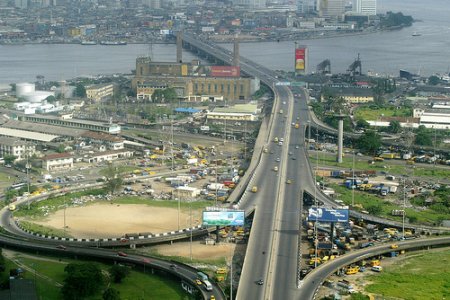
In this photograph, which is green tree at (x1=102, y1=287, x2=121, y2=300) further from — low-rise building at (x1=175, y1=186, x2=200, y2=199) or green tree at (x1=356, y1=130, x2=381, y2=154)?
green tree at (x1=356, y1=130, x2=381, y2=154)

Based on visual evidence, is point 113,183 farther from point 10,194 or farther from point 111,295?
point 111,295

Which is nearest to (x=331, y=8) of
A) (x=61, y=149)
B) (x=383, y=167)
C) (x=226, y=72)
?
(x=226, y=72)

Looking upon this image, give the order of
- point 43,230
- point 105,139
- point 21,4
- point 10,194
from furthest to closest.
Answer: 1. point 21,4
2. point 105,139
3. point 10,194
4. point 43,230

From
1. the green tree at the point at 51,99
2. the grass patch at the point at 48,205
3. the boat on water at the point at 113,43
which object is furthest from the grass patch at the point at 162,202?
the boat on water at the point at 113,43

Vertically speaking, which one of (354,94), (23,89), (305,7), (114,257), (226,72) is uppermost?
(305,7)

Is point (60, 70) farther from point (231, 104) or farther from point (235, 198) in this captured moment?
point (235, 198)

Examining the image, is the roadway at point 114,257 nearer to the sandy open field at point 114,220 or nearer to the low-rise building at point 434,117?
the sandy open field at point 114,220

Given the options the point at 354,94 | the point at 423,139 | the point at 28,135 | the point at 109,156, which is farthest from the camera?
the point at 354,94
